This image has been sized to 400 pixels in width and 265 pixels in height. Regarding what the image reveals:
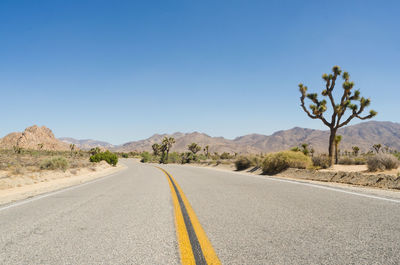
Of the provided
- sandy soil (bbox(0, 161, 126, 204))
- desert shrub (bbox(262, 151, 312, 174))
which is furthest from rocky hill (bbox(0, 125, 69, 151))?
desert shrub (bbox(262, 151, 312, 174))

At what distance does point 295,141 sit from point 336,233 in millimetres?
195824

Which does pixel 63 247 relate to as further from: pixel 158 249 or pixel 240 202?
pixel 240 202

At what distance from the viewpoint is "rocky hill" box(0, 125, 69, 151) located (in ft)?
463

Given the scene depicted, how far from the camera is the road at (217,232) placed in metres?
2.97

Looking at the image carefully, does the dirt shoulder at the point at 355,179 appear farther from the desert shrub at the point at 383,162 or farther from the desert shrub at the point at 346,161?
A: the desert shrub at the point at 346,161

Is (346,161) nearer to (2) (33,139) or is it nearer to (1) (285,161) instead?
(1) (285,161)

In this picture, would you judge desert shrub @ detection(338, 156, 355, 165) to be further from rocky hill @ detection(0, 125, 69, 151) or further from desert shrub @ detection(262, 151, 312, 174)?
rocky hill @ detection(0, 125, 69, 151)

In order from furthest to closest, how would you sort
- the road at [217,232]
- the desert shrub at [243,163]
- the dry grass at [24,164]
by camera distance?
the desert shrub at [243,163] < the dry grass at [24,164] < the road at [217,232]

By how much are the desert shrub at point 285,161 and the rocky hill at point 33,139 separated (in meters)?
145

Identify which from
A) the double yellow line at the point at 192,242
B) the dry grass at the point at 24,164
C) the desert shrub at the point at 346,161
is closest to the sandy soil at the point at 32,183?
the dry grass at the point at 24,164

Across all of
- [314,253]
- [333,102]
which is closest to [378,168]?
[333,102]

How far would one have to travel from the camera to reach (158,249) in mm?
3248

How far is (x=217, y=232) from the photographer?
3895 millimetres

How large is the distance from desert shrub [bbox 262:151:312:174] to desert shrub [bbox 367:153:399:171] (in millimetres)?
3917
